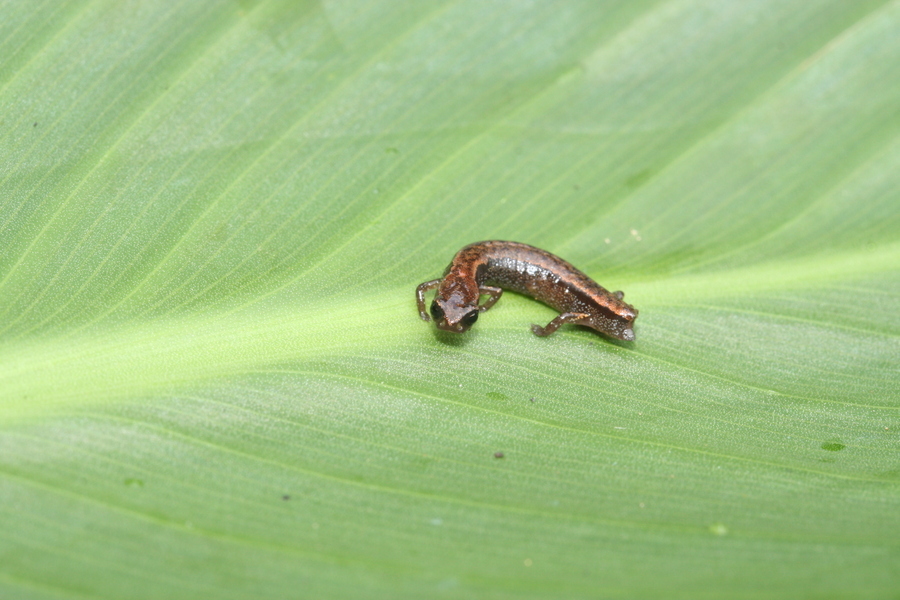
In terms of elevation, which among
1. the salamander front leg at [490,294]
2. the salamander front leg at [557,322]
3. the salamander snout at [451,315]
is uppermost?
the salamander front leg at [490,294]

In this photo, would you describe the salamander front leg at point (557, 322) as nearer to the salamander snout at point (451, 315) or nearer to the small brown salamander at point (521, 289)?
the small brown salamander at point (521, 289)

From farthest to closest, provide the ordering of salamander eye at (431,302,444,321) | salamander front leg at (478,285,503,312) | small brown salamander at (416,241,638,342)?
1. salamander front leg at (478,285,503,312)
2. small brown salamander at (416,241,638,342)
3. salamander eye at (431,302,444,321)

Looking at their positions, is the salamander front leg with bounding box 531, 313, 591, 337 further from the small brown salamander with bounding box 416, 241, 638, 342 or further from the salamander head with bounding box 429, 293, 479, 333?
the salamander head with bounding box 429, 293, 479, 333

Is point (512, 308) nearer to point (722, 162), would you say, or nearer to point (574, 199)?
point (574, 199)

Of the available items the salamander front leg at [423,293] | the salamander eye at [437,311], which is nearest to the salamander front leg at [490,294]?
the salamander front leg at [423,293]

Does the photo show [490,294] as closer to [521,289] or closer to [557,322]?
[521,289]

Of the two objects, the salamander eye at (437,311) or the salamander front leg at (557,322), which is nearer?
the salamander eye at (437,311)

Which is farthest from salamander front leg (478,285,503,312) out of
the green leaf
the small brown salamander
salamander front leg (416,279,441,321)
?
salamander front leg (416,279,441,321)

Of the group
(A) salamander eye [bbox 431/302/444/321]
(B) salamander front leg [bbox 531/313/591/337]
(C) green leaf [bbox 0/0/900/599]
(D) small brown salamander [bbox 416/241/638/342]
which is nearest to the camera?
(C) green leaf [bbox 0/0/900/599]
